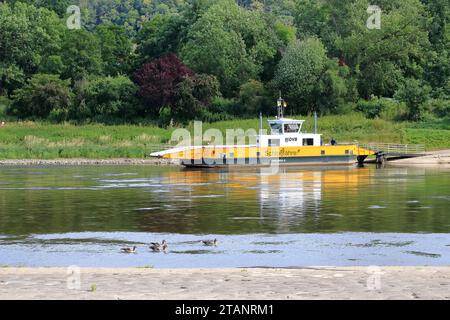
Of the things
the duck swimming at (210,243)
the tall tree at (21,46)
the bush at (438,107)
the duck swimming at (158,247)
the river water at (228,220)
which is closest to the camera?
the river water at (228,220)

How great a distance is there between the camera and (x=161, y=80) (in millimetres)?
102875

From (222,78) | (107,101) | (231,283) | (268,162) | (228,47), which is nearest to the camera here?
(231,283)

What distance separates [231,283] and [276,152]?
199 feet

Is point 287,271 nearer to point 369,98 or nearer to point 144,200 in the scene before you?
point 144,200

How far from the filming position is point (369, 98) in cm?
11281

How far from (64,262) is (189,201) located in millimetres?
21490

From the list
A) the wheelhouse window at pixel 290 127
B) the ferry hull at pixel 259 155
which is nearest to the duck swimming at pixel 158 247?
the ferry hull at pixel 259 155

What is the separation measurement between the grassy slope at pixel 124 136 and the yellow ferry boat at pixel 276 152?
42.1 ft

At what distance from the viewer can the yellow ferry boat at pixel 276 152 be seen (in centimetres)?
7788

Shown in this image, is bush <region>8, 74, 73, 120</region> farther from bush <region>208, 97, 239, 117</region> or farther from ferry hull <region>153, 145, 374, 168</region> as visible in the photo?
ferry hull <region>153, 145, 374, 168</region>

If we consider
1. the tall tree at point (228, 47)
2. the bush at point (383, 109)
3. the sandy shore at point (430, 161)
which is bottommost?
the sandy shore at point (430, 161)

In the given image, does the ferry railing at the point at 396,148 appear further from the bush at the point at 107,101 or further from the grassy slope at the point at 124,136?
the bush at the point at 107,101

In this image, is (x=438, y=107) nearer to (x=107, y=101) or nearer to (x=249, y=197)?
(x=107, y=101)

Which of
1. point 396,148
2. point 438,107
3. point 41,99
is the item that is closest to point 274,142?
point 396,148
